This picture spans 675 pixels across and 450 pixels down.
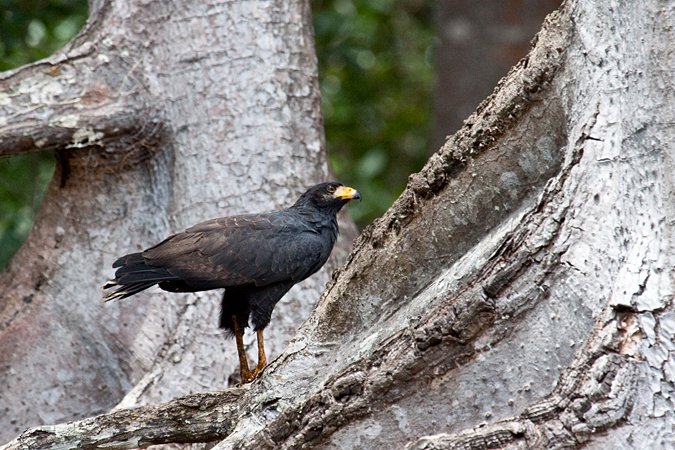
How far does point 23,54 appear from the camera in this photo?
664 cm

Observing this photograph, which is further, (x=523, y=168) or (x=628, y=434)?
(x=523, y=168)

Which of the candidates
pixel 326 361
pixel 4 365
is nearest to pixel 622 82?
pixel 326 361

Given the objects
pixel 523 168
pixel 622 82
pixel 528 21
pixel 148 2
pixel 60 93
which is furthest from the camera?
pixel 528 21

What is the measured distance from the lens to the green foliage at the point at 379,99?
290 inches

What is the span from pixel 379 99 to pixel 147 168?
524 cm

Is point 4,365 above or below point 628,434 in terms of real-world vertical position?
above

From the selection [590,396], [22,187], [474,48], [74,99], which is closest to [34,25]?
[22,187]

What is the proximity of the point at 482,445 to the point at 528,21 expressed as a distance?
193 inches

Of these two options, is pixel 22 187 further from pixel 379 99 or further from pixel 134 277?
pixel 379 99

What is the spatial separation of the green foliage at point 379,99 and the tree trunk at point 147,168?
8.83 ft

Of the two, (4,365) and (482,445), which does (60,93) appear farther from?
(482,445)

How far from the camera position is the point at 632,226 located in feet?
6.26

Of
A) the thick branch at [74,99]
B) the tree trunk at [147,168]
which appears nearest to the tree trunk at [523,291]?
the tree trunk at [147,168]

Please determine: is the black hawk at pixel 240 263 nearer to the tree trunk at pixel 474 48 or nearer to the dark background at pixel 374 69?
the dark background at pixel 374 69
